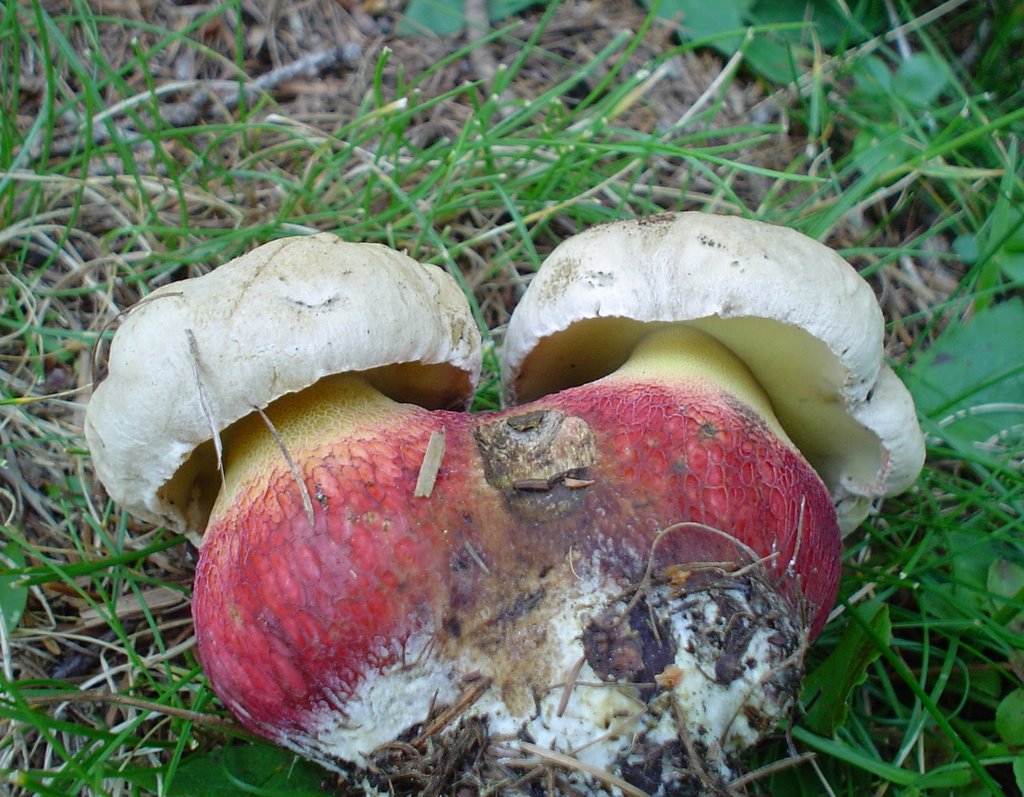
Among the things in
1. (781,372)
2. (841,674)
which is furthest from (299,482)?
Answer: (841,674)

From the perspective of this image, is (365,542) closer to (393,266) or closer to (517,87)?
(393,266)

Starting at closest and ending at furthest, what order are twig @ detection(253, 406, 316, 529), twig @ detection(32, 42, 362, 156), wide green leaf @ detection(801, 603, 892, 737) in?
twig @ detection(253, 406, 316, 529) → wide green leaf @ detection(801, 603, 892, 737) → twig @ detection(32, 42, 362, 156)

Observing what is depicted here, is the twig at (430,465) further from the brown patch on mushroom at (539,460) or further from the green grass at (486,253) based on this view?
the green grass at (486,253)

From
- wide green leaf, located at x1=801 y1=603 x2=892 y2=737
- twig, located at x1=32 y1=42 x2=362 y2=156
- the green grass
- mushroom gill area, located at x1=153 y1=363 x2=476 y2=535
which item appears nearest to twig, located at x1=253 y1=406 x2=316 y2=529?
mushroom gill area, located at x1=153 y1=363 x2=476 y2=535

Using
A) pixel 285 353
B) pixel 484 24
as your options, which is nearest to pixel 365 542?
pixel 285 353

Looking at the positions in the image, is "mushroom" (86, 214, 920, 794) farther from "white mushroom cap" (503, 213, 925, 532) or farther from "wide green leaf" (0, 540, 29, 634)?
"wide green leaf" (0, 540, 29, 634)

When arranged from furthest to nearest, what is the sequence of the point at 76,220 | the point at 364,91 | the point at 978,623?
the point at 364,91
the point at 76,220
the point at 978,623

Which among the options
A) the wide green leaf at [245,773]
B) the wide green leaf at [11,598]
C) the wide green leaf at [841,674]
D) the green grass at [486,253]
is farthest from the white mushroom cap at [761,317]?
the wide green leaf at [11,598]
